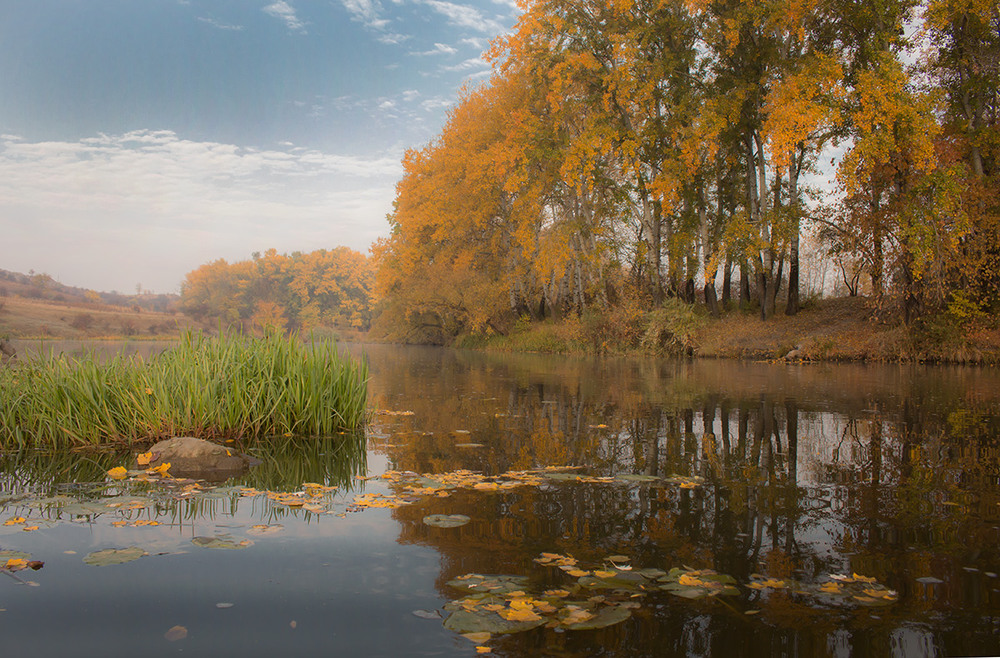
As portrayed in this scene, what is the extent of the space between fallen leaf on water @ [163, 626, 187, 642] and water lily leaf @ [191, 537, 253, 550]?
79cm

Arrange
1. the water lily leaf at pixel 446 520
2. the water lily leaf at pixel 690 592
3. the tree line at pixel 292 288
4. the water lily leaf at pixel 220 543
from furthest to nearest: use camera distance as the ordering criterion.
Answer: the tree line at pixel 292 288
the water lily leaf at pixel 446 520
the water lily leaf at pixel 220 543
the water lily leaf at pixel 690 592

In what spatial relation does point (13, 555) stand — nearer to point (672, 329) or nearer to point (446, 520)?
point (446, 520)

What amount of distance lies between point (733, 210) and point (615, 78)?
21.7 ft

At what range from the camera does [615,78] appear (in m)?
18.2

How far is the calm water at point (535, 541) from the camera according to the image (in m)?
2.08

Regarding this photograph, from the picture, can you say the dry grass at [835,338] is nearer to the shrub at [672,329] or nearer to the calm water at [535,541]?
the shrub at [672,329]

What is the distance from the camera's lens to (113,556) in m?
→ 2.79

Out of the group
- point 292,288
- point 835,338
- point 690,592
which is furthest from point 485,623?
point 292,288

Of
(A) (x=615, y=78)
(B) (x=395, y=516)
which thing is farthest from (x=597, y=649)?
(A) (x=615, y=78)

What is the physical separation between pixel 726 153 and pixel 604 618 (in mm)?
21082

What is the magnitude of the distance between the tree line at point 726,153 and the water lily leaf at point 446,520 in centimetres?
1446

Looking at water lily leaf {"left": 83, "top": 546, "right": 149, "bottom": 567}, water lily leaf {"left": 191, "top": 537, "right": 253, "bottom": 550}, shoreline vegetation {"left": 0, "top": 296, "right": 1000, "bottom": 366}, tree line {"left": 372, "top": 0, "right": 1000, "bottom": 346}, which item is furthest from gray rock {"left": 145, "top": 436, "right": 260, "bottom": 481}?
tree line {"left": 372, "top": 0, "right": 1000, "bottom": 346}

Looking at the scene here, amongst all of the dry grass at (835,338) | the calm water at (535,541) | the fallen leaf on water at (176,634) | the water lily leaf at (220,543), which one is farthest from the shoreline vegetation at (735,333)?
the fallen leaf on water at (176,634)

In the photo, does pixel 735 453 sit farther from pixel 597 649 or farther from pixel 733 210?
pixel 733 210
